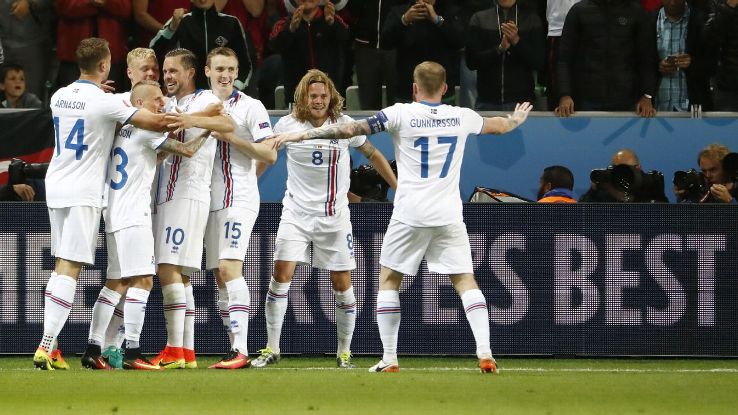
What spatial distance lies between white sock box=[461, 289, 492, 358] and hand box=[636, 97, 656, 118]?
4.51 metres

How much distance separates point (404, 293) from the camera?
11953 millimetres

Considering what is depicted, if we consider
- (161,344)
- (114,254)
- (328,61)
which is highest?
(328,61)

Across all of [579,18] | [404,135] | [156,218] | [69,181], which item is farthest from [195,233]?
[579,18]

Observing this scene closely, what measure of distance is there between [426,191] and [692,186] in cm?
397

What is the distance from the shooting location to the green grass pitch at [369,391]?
753cm

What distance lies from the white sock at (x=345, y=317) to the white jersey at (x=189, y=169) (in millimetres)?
1378

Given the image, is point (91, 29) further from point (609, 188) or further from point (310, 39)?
point (609, 188)

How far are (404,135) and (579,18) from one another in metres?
4.66

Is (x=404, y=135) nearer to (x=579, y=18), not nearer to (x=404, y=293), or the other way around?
(x=404, y=293)

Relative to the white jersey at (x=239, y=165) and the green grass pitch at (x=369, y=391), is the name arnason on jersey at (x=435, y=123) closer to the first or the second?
the white jersey at (x=239, y=165)

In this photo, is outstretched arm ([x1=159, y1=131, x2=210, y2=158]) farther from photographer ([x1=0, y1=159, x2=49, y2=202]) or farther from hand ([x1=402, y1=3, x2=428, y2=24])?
hand ([x1=402, y1=3, x2=428, y2=24])

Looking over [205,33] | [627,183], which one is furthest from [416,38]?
[627,183]

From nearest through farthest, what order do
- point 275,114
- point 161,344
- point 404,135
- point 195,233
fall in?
point 404,135, point 195,233, point 161,344, point 275,114

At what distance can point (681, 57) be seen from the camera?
1382 centimetres
